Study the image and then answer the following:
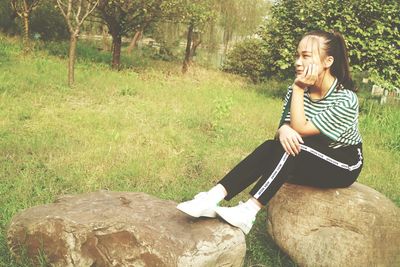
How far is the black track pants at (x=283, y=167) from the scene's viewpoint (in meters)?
3.22

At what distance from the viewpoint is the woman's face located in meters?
3.41

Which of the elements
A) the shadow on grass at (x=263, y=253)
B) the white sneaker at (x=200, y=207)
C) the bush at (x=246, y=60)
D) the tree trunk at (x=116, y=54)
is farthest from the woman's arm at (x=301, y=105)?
the bush at (x=246, y=60)

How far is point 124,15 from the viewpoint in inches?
525

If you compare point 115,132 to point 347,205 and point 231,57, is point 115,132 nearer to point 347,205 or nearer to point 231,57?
point 347,205

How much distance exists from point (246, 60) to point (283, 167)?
1462cm

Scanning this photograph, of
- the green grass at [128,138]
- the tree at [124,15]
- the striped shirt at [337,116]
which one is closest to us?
the striped shirt at [337,116]

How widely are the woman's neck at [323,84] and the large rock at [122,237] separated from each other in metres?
1.34

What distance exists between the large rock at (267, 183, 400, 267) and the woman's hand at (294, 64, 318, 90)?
0.92 metres

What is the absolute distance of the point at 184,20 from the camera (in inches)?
531

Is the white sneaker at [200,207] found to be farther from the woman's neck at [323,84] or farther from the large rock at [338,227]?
the woman's neck at [323,84]

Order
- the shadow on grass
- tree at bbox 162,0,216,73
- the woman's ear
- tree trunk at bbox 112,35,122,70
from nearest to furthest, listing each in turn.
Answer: the woman's ear, the shadow on grass, tree at bbox 162,0,216,73, tree trunk at bbox 112,35,122,70

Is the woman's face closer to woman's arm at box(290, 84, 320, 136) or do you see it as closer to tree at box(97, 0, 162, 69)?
woman's arm at box(290, 84, 320, 136)

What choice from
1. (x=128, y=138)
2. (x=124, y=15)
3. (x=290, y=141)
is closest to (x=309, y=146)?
(x=290, y=141)

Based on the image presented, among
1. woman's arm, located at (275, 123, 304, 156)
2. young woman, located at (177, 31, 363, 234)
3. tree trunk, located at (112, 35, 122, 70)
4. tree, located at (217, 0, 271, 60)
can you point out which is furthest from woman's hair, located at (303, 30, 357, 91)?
tree, located at (217, 0, 271, 60)
